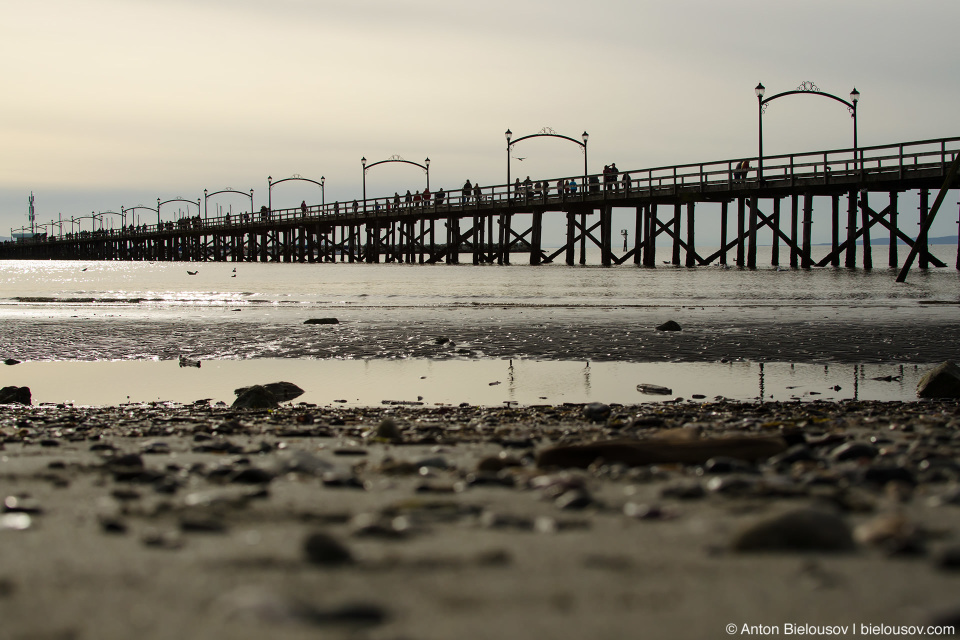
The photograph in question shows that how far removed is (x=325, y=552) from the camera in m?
1.89

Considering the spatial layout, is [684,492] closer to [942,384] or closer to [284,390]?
[284,390]

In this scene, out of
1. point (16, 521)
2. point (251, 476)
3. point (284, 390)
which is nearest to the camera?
point (16, 521)

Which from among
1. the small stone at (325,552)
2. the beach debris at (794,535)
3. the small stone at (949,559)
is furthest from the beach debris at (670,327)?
the small stone at (325,552)

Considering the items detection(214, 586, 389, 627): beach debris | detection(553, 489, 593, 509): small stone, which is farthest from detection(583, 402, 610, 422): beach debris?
detection(214, 586, 389, 627): beach debris

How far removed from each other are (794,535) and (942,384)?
4.84 meters

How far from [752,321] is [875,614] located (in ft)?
34.8

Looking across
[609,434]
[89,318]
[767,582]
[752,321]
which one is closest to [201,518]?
[767,582]

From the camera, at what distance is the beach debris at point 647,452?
3088 millimetres

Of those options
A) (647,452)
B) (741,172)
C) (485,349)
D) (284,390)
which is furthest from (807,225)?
(647,452)

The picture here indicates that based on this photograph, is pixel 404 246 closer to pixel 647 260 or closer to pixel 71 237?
pixel 647 260

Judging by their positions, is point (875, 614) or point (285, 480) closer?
point (875, 614)

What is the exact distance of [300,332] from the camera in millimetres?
10758

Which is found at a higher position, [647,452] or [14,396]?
[647,452]

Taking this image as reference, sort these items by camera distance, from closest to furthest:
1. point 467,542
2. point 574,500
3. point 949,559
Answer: point 949,559 → point 467,542 → point 574,500
